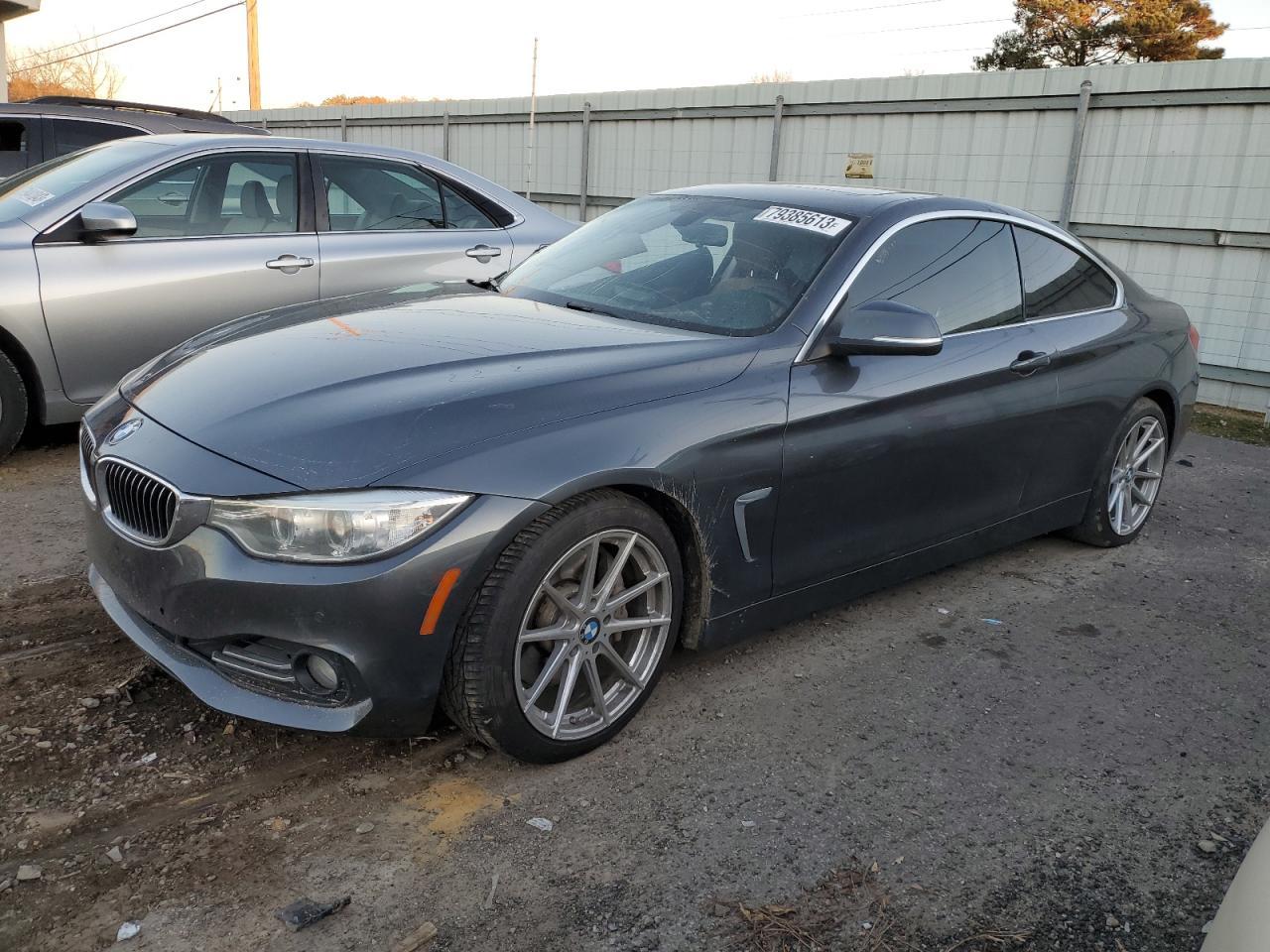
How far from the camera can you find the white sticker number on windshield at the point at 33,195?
5.20 meters

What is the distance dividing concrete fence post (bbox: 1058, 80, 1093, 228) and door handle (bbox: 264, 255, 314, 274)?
23.6 ft

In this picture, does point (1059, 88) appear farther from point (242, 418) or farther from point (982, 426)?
point (242, 418)

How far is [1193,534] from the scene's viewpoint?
5.49m

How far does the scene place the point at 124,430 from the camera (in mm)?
2938

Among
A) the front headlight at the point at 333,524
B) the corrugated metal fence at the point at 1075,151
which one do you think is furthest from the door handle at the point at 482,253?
the corrugated metal fence at the point at 1075,151

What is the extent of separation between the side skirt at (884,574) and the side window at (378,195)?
147 inches

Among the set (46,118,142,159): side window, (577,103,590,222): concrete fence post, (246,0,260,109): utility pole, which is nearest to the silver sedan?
(46,118,142,159): side window

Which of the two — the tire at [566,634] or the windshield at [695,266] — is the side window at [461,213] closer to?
the windshield at [695,266]

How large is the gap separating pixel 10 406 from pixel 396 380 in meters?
3.19

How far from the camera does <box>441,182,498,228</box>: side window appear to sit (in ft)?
20.9

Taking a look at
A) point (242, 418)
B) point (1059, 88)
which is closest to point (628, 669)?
point (242, 418)

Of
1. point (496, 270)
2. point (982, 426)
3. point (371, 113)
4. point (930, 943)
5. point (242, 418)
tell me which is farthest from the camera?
point (371, 113)

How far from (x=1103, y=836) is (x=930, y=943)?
2.41ft

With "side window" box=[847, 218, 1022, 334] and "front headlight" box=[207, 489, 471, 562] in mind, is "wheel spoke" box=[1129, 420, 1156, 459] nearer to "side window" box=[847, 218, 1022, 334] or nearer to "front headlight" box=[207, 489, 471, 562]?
"side window" box=[847, 218, 1022, 334]
